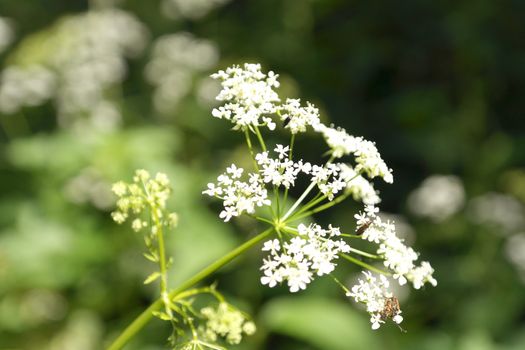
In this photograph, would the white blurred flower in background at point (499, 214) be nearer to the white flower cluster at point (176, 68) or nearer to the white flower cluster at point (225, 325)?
the white flower cluster at point (176, 68)

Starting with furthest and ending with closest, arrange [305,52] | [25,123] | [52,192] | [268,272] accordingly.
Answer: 1. [305,52]
2. [25,123]
3. [52,192]
4. [268,272]

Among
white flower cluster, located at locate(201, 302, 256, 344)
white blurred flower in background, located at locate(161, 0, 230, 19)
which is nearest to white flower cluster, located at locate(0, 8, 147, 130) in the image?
white blurred flower in background, located at locate(161, 0, 230, 19)

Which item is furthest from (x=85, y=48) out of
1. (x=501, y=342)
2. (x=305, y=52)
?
(x=501, y=342)

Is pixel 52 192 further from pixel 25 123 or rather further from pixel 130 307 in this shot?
pixel 25 123

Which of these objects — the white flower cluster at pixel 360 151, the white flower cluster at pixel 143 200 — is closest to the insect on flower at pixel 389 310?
the white flower cluster at pixel 360 151

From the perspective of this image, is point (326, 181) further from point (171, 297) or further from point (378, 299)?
point (171, 297)

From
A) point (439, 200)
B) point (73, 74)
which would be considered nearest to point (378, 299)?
point (439, 200)
